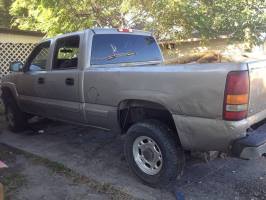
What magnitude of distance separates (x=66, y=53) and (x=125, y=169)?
6.94 feet

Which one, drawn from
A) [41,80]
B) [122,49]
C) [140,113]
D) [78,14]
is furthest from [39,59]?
[78,14]

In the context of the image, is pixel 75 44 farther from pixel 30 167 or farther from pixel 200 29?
pixel 200 29

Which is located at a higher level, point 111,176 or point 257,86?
point 257,86

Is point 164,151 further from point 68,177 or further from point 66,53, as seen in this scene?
point 66,53

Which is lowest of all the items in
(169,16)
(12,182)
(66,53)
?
(12,182)

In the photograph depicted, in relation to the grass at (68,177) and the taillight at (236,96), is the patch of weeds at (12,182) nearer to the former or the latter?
the grass at (68,177)

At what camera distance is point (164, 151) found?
4.06 m

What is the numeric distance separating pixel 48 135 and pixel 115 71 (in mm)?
3064

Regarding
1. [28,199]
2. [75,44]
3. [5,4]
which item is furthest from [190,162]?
[5,4]

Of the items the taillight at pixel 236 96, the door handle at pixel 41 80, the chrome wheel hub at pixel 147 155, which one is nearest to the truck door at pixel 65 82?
the door handle at pixel 41 80

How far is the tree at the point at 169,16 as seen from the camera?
34.4 feet

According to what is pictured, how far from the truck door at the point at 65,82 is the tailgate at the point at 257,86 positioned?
8.05ft

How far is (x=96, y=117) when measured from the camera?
4.91 metres

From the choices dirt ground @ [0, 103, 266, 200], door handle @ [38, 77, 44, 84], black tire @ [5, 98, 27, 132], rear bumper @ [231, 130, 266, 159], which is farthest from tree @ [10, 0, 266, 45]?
rear bumper @ [231, 130, 266, 159]
